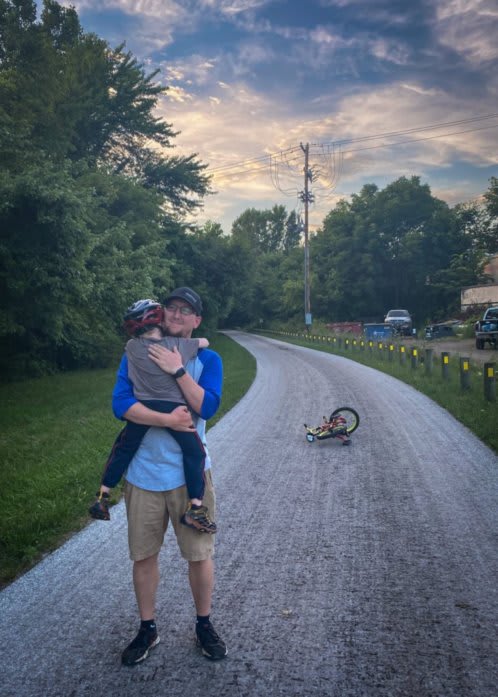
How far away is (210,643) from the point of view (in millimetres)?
3172

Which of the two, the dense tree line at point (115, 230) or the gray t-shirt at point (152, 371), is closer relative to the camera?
the gray t-shirt at point (152, 371)

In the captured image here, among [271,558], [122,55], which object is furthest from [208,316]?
[271,558]

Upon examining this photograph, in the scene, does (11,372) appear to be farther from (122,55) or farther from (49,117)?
(122,55)

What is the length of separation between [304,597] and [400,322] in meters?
39.5

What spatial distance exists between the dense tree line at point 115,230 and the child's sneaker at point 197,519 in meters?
12.4

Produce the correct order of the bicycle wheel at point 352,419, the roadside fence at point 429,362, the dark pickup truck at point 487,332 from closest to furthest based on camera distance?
the bicycle wheel at point 352,419, the roadside fence at point 429,362, the dark pickup truck at point 487,332

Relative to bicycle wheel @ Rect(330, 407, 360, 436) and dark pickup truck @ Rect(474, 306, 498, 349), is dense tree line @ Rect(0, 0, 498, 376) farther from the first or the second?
dark pickup truck @ Rect(474, 306, 498, 349)

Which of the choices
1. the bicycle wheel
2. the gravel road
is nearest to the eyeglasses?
the gravel road

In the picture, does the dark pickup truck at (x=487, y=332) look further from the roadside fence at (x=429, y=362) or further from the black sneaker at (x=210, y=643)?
the black sneaker at (x=210, y=643)

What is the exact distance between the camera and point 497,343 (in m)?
25.7

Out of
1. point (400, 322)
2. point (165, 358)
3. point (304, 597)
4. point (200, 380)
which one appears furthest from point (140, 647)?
point (400, 322)

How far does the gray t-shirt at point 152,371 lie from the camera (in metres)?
3.12

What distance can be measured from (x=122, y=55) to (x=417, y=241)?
35.7 m

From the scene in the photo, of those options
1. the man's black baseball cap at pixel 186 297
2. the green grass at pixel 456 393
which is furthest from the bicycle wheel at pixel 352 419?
the man's black baseball cap at pixel 186 297
